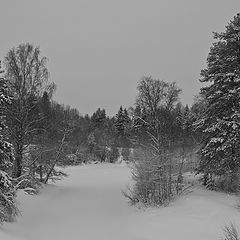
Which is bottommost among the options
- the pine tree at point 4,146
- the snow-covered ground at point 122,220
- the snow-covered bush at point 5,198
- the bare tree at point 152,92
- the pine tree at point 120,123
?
the snow-covered ground at point 122,220

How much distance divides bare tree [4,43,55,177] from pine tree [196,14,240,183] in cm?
1116

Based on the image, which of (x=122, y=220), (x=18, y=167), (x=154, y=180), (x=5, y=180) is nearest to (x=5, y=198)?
(x=5, y=180)

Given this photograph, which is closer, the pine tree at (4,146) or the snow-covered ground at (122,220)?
the pine tree at (4,146)

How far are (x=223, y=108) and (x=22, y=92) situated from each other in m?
12.9

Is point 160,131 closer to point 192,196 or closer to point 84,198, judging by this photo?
point 192,196

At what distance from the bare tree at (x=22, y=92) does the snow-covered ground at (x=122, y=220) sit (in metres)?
3.79

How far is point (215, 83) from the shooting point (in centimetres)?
2092

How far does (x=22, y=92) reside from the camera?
76.3ft

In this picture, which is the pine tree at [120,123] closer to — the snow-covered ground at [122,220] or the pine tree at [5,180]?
the snow-covered ground at [122,220]

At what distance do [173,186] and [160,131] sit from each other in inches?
152

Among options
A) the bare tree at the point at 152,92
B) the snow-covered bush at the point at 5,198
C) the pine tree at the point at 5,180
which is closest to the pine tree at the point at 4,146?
the pine tree at the point at 5,180

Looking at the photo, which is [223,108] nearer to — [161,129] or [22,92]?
[161,129]

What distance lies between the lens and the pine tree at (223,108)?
1927 centimetres

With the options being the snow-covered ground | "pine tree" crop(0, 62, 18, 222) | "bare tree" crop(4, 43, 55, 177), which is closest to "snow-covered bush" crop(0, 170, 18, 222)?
"pine tree" crop(0, 62, 18, 222)
